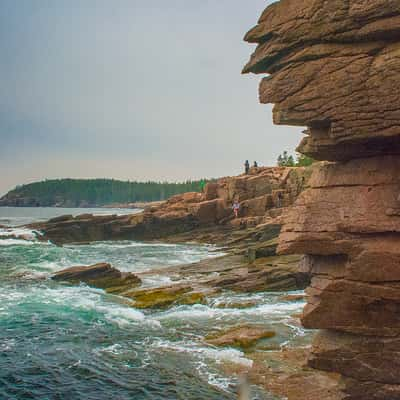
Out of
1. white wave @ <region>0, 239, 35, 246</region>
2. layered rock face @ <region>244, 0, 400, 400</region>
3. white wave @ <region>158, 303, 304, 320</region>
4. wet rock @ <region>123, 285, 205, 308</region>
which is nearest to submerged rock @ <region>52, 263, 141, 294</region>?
wet rock @ <region>123, 285, 205, 308</region>

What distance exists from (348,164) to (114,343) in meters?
12.7

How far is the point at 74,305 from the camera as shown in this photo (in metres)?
29.0

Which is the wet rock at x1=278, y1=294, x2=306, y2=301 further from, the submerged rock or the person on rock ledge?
the person on rock ledge

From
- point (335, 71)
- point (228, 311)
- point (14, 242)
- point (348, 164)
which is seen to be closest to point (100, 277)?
point (228, 311)

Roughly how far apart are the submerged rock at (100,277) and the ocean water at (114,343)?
1114mm

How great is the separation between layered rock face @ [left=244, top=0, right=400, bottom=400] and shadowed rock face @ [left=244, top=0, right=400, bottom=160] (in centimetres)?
3

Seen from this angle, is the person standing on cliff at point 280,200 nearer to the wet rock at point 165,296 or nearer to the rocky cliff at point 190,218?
the rocky cliff at point 190,218

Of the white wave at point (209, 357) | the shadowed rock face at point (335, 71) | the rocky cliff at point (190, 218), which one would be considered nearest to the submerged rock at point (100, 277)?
the white wave at point (209, 357)

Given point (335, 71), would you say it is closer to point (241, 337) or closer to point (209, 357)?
point (209, 357)

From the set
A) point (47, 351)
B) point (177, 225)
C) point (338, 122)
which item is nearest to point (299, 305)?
point (47, 351)

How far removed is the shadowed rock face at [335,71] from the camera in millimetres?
12727

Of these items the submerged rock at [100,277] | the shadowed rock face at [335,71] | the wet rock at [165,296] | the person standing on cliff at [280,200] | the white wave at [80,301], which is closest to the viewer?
the shadowed rock face at [335,71]

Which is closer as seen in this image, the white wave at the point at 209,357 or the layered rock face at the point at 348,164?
the layered rock face at the point at 348,164

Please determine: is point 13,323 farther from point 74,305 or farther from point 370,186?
point 370,186
